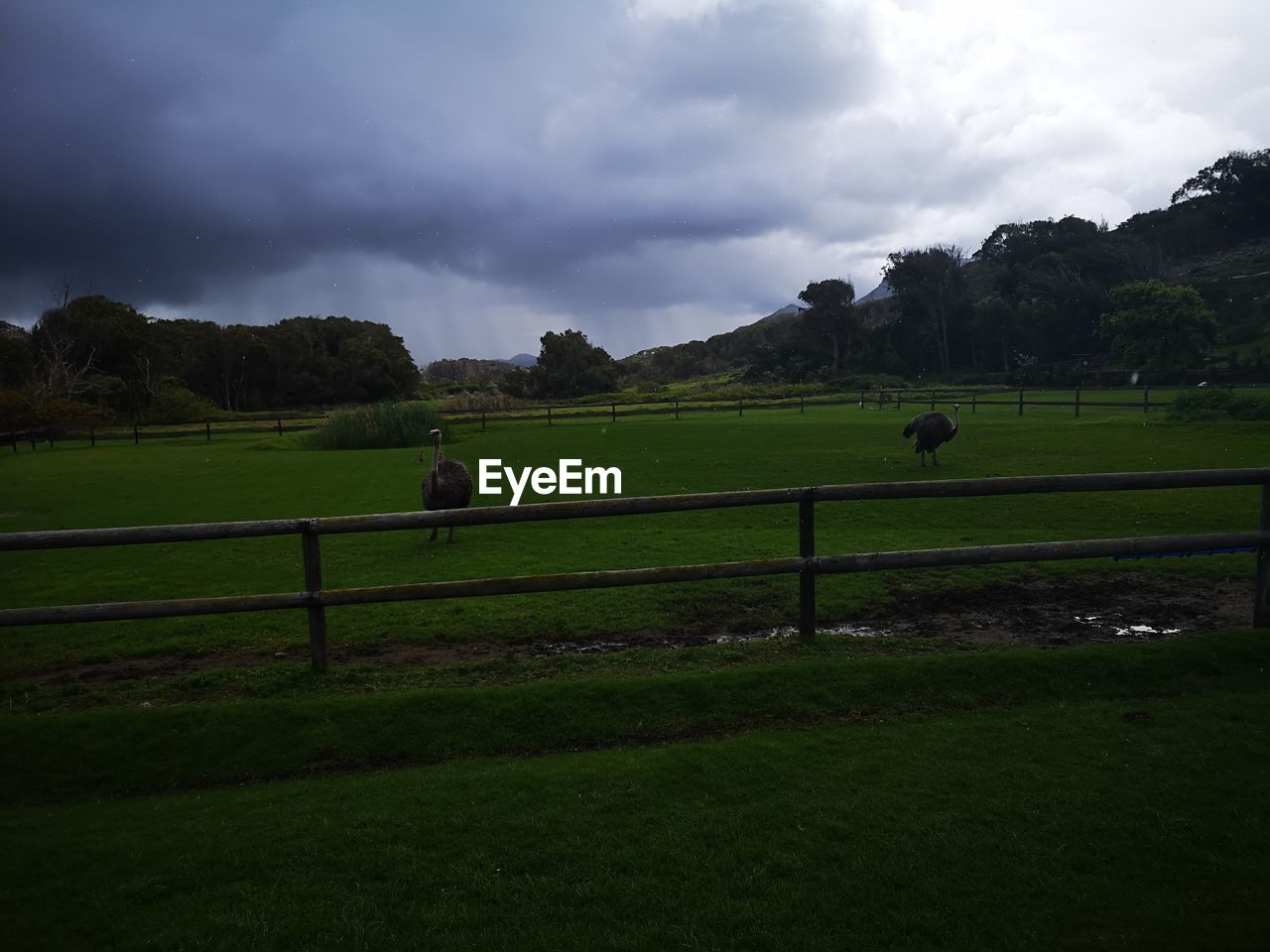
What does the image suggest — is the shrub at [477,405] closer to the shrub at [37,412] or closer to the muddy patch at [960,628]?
the shrub at [37,412]

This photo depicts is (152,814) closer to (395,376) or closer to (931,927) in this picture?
(931,927)

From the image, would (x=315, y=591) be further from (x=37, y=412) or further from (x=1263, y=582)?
(x=37, y=412)

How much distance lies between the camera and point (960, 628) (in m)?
7.46

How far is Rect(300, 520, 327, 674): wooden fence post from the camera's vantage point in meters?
5.96

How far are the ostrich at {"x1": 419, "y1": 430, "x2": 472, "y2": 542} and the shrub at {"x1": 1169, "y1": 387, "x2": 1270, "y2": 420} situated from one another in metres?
26.7

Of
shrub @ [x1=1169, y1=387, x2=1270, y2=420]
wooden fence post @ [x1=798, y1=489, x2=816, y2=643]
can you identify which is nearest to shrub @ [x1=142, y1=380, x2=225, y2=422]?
shrub @ [x1=1169, y1=387, x2=1270, y2=420]

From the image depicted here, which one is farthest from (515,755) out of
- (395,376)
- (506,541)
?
(395,376)

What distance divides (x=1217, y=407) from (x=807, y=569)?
29.3 metres

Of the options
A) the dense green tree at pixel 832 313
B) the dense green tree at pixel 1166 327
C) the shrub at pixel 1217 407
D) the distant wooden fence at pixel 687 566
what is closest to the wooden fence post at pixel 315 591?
the distant wooden fence at pixel 687 566

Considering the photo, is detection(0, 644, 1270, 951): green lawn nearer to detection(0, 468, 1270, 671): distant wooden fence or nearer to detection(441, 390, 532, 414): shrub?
detection(0, 468, 1270, 671): distant wooden fence

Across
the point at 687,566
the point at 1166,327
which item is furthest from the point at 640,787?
the point at 1166,327

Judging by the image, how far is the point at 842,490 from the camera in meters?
6.39

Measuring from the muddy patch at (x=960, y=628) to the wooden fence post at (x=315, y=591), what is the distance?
60 centimetres

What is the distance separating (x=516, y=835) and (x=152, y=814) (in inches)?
85.7
